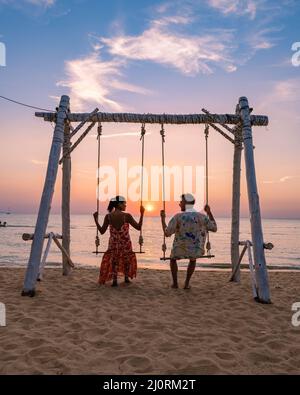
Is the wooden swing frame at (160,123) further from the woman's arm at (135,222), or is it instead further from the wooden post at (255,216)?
the woman's arm at (135,222)

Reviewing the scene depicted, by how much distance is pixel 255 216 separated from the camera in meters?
6.53

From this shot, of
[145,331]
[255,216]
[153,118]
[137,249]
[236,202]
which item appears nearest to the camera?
[145,331]

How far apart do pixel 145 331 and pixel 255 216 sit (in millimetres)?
3160

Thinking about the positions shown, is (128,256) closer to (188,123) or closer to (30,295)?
(30,295)

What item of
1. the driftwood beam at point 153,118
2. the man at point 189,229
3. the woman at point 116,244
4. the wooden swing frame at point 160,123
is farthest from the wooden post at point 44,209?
the man at point 189,229

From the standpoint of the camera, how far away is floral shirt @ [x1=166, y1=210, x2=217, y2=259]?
7039 mm

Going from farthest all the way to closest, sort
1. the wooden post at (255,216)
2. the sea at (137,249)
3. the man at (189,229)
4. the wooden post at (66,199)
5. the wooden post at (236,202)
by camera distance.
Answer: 1. the sea at (137,249)
2. the wooden post at (66,199)
3. the wooden post at (236,202)
4. the man at (189,229)
5. the wooden post at (255,216)

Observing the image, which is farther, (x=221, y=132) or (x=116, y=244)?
(x=221, y=132)

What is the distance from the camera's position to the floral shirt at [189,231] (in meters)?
7.04

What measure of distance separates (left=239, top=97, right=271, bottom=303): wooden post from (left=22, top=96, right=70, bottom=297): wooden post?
360 centimetres

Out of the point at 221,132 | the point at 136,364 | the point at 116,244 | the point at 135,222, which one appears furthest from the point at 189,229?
the point at 136,364

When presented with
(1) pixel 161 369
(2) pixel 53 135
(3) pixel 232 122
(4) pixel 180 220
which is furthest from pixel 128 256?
(1) pixel 161 369

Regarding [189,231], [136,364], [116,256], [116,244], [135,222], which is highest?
[135,222]

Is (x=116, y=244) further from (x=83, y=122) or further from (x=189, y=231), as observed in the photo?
(x=83, y=122)
